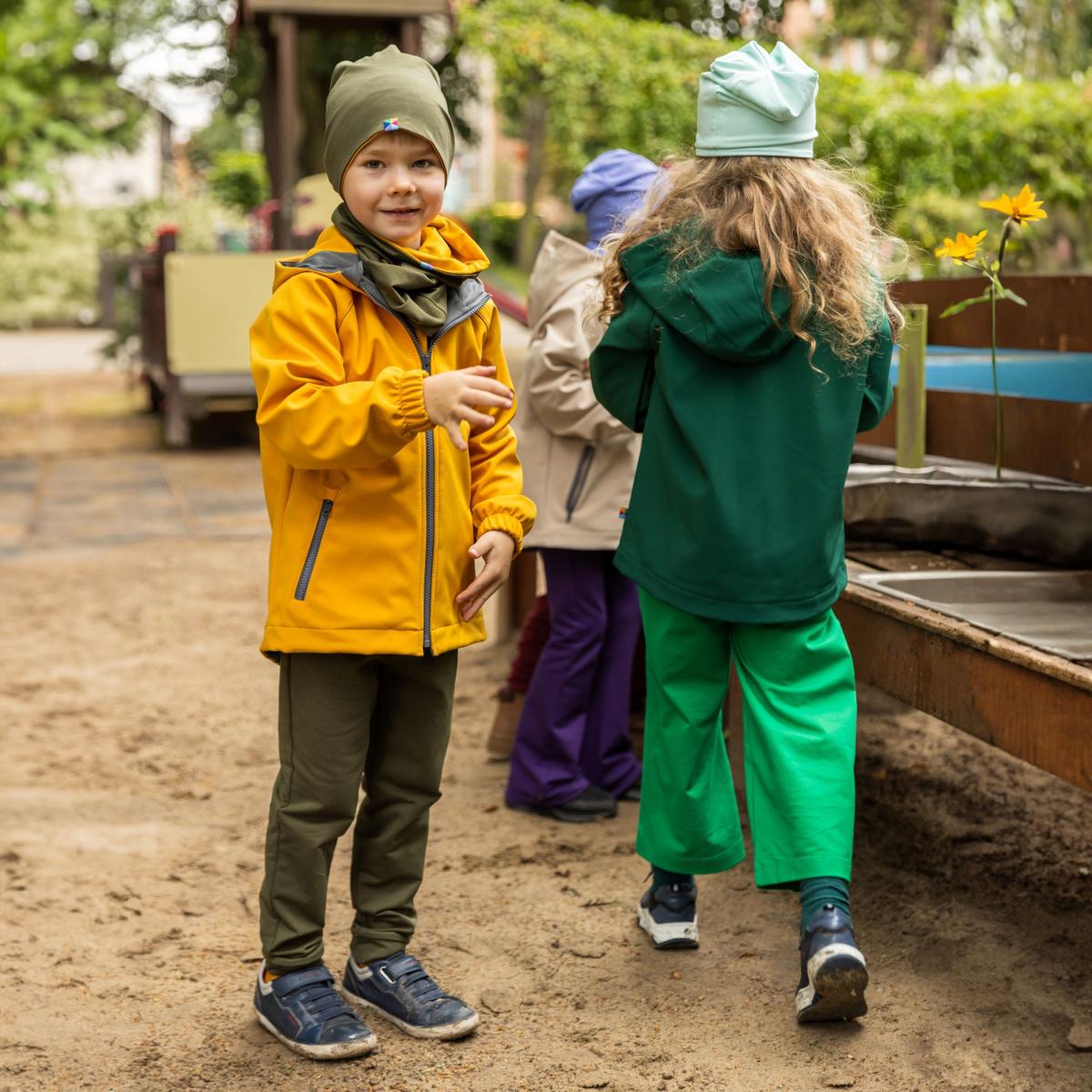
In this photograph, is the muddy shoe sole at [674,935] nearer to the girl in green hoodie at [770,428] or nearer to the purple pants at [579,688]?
the girl in green hoodie at [770,428]

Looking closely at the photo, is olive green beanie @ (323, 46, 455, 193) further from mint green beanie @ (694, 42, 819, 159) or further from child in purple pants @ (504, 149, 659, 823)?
child in purple pants @ (504, 149, 659, 823)

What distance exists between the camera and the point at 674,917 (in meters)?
2.96

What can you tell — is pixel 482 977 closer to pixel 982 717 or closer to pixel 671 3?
pixel 982 717

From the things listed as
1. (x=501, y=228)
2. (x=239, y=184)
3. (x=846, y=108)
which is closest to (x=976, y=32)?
(x=501, y=228)

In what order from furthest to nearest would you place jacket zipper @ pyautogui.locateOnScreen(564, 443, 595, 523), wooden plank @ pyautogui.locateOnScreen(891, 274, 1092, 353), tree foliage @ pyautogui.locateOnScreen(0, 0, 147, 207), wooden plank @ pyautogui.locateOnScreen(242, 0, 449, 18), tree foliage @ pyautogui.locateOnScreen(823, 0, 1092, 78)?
tree foliage @ pyautogui.locateOnScreen(823, 0, 1092, 78) → tree foliage @ pyautogui.locateOnScreen(0, 0, 147, 207) → wooden plank @ pyautogui.locateOnScreen(242, 0, 449, 18) → jacket zipper @ pyautogui.locateOnScreen(564, 443, 595, 523) → wooden plank @ pyautogui.locateOnScreen(891, 274, 1092, 353)

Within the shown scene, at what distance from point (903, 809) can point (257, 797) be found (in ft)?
5.50

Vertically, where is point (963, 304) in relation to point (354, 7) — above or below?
below

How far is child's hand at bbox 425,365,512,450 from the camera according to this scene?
2.22 m

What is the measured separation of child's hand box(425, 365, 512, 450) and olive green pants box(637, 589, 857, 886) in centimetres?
64

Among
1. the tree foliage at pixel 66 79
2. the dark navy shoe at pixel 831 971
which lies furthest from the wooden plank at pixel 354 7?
the dark navy shoe at pixel 831 971

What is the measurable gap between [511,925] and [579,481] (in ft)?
3.53

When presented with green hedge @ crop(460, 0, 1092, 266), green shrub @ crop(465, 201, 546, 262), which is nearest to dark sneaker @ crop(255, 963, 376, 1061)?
green hedge @ crop(460, 0, 1092, 266)

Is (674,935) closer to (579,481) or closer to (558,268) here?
(579,481)

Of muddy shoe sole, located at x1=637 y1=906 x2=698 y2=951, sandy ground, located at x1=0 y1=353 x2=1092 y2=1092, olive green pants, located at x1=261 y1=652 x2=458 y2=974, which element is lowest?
sandy ground, located at x1=0 y1=353 x2=1092 y2=1092
